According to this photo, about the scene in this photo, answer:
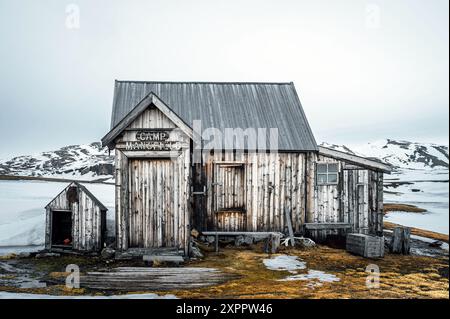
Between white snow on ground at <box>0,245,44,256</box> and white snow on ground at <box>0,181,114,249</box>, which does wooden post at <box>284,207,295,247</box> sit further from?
white snow on ground at <box>0,245,44,256</box>

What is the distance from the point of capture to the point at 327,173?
48.4ft

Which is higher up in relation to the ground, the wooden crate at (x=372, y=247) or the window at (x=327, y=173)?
the window at (x=327, y=173)

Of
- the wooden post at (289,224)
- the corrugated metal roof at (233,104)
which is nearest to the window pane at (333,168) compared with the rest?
the corrugated metal roof at (233,104)

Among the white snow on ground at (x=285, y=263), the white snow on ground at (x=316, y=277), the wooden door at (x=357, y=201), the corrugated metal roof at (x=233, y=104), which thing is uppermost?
the corrugated metal roof at (x=233, y=104)

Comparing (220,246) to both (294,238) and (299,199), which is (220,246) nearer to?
(294,238)

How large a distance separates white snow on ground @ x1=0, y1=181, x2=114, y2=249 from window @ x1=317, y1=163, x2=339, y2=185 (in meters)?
9.08

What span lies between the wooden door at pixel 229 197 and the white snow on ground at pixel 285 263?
2.89 metres

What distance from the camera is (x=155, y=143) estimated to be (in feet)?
36.8

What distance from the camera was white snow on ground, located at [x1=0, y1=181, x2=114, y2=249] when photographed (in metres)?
13.4

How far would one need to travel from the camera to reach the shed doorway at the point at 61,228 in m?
12.8

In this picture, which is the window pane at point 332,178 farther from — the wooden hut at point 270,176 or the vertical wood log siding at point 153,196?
the vertical wood log siding at point 153,196

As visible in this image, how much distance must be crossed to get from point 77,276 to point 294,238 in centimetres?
845

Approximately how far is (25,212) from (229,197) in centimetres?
1056

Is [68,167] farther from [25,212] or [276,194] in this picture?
[276,194]
